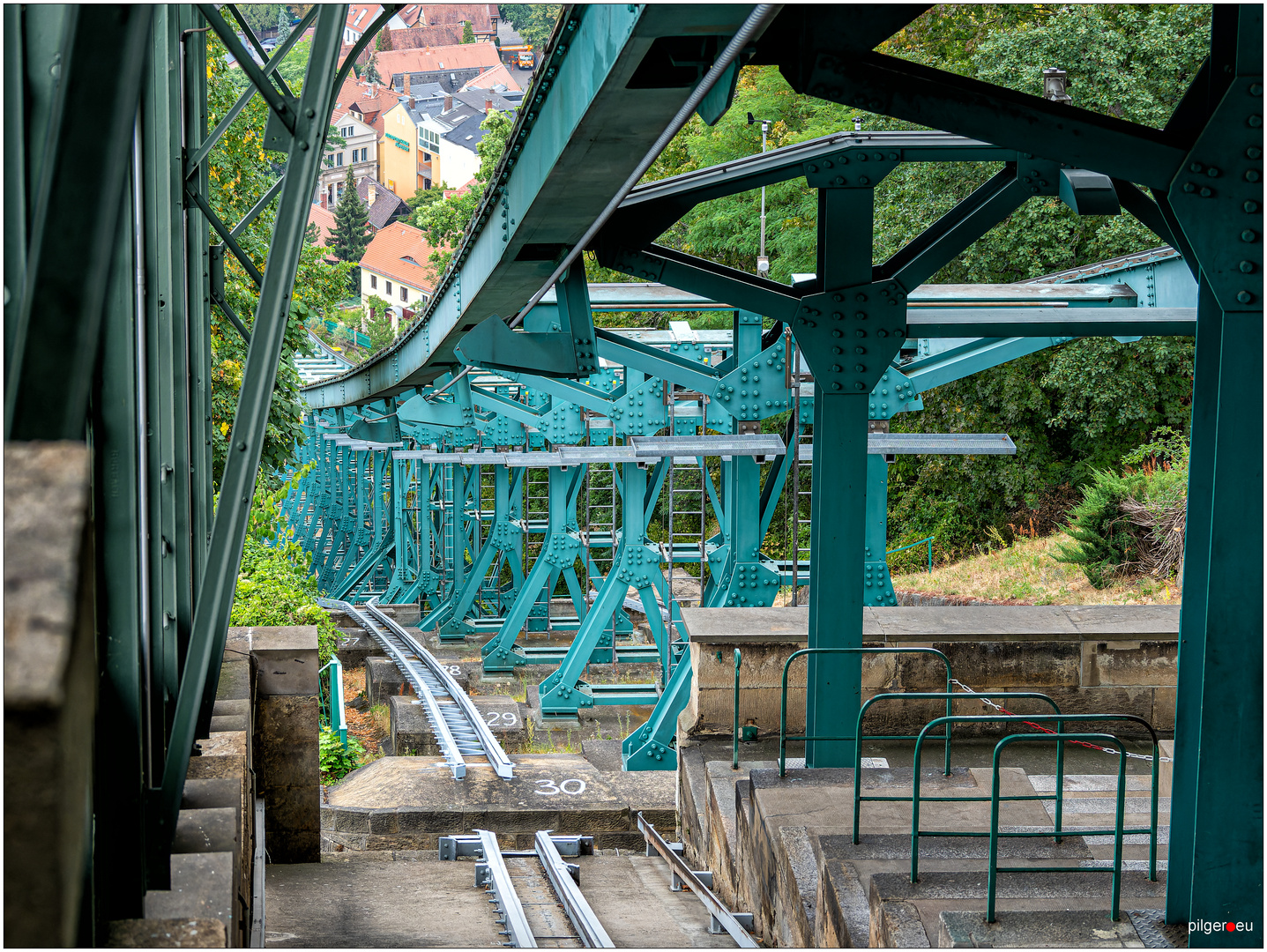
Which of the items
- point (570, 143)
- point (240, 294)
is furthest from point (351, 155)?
point (570, 143)

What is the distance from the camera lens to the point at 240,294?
13688 millimetres

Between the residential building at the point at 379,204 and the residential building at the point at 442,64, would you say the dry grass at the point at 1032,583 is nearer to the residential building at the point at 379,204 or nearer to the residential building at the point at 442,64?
the residential building at the point at 379,204

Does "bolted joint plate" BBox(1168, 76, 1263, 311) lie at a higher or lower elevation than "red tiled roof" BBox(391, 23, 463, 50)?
lower

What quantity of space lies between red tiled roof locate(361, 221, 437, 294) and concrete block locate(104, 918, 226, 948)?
281 ft

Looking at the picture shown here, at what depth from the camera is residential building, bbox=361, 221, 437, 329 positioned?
8956cm

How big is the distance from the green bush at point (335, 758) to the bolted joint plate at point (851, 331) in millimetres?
8308

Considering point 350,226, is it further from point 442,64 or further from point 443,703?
point 443,703

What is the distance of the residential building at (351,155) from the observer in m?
113

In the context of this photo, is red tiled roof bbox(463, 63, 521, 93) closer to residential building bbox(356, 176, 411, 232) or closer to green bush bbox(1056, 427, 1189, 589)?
residential building bbox(356, 176, 411, 232)

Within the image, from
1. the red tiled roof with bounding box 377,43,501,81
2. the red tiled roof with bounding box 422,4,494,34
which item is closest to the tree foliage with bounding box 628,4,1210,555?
the red tiled roof with bounding box 377,43,501,81

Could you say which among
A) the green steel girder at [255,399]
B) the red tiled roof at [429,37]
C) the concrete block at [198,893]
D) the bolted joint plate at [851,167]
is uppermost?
the red tiled roof at [429,37]

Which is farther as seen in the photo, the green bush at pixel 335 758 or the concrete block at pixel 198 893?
the green bush at pixel 335 758

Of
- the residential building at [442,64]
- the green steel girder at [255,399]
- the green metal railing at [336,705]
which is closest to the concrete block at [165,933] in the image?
the green steel girder at [255,399]

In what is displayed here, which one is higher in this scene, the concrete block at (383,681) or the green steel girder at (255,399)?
the green steel girder at (255,399)
